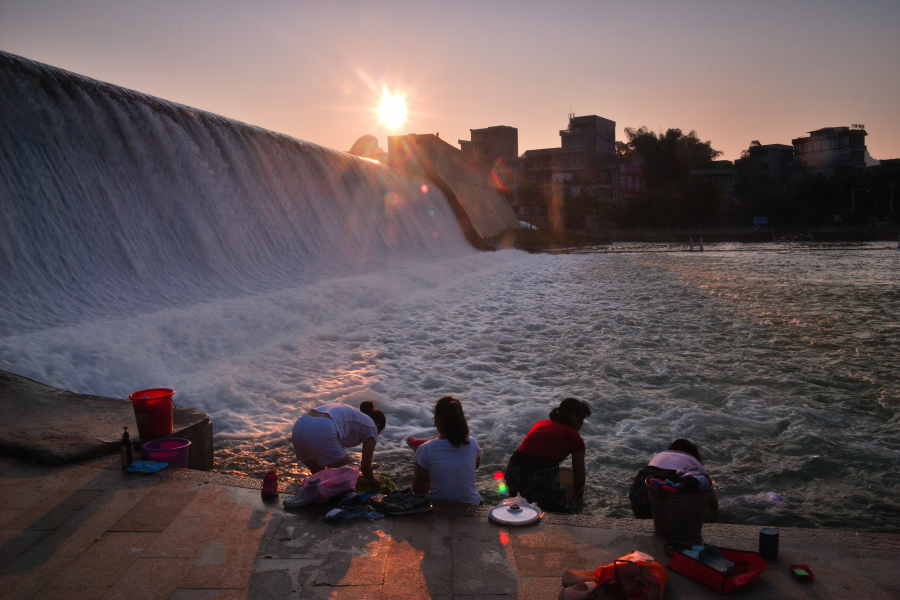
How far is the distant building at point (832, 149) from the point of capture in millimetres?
78500

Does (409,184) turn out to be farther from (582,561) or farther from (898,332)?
(582,561)

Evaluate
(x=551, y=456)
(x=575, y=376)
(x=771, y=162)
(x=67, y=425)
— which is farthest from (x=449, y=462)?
(x=771, y=162)

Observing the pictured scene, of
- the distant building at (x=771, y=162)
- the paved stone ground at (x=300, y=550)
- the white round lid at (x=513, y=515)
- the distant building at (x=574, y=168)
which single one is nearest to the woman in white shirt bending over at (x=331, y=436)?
the paved stone ground at (x=300, y=550)

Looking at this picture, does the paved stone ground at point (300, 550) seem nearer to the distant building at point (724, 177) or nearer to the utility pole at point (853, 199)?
Result: the utility pole at point (853, 199)

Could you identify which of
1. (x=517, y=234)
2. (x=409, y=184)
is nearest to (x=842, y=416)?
(x=409, y=184)

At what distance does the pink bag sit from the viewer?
3545 millimetres

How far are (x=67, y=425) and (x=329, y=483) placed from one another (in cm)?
231

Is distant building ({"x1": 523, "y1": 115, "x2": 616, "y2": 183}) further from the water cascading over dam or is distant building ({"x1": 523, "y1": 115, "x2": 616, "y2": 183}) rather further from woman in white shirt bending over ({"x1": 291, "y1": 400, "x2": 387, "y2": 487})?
woman in white shirt bending over ({"x1": 291, "y1": 400, "x2": 387, "y2": 487})

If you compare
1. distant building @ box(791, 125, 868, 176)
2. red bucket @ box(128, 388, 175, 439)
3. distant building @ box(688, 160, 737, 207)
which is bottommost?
red bucket @ box(128, 388, 175, 439)

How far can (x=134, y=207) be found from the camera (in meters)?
10.5

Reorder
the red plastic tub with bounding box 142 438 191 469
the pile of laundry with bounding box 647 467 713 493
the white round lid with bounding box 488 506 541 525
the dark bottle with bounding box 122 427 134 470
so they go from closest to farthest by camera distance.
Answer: the pile of laundry with bounding box 647 467 713 493
the white round lid with bounding box 488 506 541 525
the dark bottle with bounding box 122 427 134 470
the red plastic tub with bounding box 142 438 191 469

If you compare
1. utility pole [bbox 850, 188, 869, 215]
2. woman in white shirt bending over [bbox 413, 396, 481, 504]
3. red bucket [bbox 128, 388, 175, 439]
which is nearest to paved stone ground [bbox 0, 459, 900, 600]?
woman in white shirt bending over [bbox 413, 396, 481, 504]

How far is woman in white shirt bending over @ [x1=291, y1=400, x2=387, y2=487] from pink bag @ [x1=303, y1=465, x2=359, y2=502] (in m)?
0.43

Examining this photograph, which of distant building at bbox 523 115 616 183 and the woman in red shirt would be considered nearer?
the woman in red shirt
